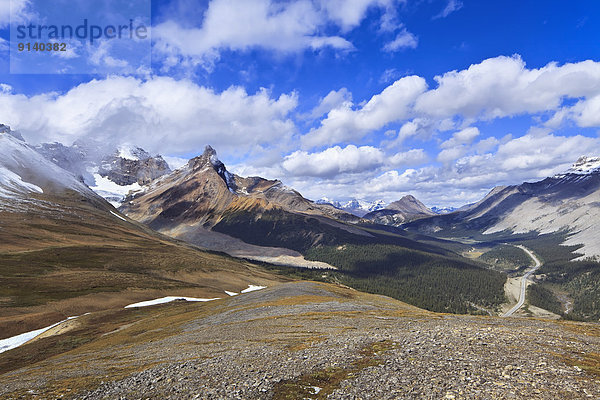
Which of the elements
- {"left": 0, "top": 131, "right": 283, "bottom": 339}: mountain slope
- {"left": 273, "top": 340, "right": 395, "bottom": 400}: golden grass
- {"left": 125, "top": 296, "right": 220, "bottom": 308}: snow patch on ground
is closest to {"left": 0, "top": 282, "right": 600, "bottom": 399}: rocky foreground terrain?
{"left": 273, "top": 340, "right": 395, "bottom": 400}: golden grass

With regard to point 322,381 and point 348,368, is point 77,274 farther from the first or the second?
point 322,381

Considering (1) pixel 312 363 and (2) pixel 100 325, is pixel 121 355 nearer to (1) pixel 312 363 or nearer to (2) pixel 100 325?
(1) pixel 312 363

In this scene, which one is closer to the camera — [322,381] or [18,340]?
[322,381]

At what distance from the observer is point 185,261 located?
555ft

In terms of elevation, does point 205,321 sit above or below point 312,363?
below

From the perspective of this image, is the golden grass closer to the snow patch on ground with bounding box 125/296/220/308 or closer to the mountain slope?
the mountain slope

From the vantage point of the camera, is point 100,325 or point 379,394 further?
point 100,325

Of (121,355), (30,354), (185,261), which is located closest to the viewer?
(121,355)

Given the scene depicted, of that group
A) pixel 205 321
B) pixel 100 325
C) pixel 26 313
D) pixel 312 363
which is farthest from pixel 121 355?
pixel 26 313

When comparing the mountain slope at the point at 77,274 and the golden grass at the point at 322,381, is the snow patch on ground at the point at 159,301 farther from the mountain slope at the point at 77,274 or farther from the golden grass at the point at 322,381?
the golden grass at the point at 322,381

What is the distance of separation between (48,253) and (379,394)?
168 m

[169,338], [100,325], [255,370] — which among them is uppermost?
[255,370]

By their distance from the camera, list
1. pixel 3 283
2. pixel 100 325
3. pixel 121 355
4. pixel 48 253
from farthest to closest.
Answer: pixel 48 253, pixel 3 283, pixel 100 325, pixel 121 355

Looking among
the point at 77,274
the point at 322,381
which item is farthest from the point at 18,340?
the point at 322,381
